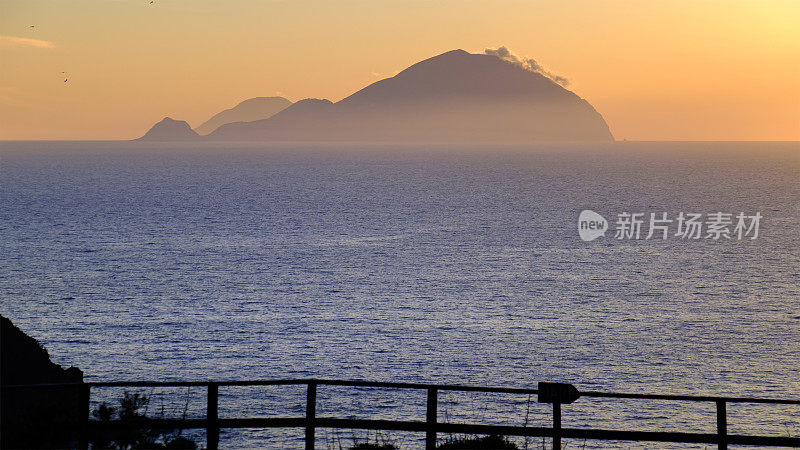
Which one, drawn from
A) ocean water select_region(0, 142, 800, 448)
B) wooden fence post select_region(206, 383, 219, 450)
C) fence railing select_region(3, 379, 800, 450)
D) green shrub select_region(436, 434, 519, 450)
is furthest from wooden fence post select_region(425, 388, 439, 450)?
ocean water select_region(0, 142, 800, 448)

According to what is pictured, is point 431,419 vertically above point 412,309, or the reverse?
point 431,419

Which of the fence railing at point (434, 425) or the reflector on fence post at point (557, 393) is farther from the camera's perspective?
the fence railing at point (434, 425)

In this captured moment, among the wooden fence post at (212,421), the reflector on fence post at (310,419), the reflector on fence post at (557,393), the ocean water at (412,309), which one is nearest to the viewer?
the reflector on fence post at (557,393)

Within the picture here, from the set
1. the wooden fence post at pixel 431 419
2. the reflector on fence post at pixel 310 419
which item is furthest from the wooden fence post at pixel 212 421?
the wooden fence post at pixel 431 419

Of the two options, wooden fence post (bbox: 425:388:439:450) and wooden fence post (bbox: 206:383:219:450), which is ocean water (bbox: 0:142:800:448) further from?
wooden fence post (bbox: 206:383:219:450)

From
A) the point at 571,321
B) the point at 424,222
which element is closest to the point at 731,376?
the point at 571,321

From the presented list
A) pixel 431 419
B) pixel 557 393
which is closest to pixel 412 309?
pixel 431 419

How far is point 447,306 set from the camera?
241 feet

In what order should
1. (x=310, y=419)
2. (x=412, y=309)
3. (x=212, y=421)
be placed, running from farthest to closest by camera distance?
(x=412, y=309), (x=310, y=419), (x=212, y=421)

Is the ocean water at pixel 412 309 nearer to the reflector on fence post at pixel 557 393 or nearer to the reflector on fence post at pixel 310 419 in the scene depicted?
the reflector on fence post at pixel 310 419

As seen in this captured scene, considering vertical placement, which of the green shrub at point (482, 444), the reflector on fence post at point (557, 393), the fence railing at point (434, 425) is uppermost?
the reflector on fence post at point (557, 393)

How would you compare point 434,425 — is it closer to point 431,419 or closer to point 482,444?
point 431,419

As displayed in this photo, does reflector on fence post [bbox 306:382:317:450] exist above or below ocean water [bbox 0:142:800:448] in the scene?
above

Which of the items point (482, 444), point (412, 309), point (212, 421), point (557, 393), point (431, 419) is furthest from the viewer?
point (412, 309)
